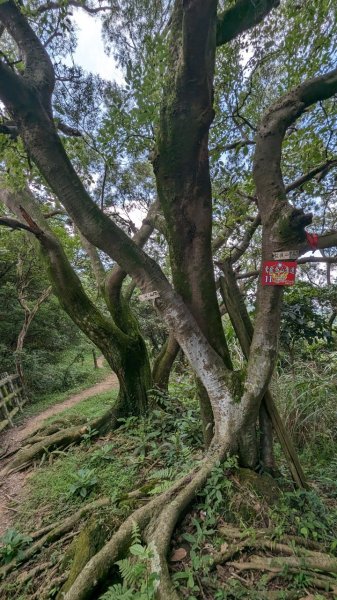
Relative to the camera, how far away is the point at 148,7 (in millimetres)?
3889

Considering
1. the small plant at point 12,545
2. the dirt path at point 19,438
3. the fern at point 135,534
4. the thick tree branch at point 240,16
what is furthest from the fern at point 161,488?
the thick tree branch at point 240,16

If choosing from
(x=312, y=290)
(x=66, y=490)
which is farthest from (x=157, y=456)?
(x=312, y=290)

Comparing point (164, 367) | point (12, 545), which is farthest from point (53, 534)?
point (164, 367)

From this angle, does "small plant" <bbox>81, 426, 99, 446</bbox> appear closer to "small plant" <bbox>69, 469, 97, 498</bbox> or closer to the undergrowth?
the undergrowth

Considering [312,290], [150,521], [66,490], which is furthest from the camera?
[312,290]

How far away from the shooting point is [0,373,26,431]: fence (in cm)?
665

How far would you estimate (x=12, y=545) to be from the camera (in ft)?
8.00

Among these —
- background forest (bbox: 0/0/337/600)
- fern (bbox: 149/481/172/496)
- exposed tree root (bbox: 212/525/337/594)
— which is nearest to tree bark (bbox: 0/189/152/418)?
background forest (bbox: 0/0/337/600)

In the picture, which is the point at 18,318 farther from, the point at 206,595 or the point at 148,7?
the point at 206,595

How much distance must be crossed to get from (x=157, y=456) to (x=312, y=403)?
2139 millimetres

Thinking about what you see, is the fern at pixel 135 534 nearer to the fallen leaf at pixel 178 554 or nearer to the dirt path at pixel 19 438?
the fallen leaf at pixel 178 554

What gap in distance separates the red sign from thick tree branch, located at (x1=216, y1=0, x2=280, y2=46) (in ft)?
7.62

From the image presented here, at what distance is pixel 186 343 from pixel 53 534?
6.80 feet

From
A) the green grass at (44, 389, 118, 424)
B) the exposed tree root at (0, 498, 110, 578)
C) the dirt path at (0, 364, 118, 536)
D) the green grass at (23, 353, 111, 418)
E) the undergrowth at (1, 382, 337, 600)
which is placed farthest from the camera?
the green grass at (23, 353, 111, 418)
